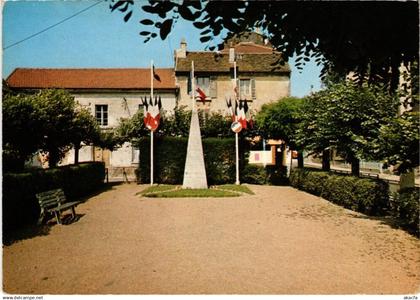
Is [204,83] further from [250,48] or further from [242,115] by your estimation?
[242,115]

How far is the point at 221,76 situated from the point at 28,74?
51.4 ft

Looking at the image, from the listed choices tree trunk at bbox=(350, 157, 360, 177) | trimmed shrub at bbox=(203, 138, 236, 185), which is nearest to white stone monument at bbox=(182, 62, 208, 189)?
trimmed shrub at bbox=(203, 138, 236, 185)

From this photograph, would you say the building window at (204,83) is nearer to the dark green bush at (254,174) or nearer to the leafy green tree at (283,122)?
the leafy green tree at (283,122)

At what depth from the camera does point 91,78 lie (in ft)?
103

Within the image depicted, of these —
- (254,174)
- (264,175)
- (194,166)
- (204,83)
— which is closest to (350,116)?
(194,166)

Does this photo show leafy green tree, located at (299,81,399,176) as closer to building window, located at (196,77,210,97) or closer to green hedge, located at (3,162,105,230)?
green hedge, located at (3,162,105,230)

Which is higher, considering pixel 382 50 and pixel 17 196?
pixel 382 50

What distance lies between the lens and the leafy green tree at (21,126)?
11.6 m

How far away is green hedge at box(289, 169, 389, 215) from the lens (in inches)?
452

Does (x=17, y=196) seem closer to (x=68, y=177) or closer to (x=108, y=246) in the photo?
(x=108, y=246)

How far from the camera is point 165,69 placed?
34594 mm

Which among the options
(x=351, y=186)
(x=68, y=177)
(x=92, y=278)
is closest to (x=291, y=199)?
(x=351, y=186)

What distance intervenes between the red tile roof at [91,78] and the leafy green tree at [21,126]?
56.8ft

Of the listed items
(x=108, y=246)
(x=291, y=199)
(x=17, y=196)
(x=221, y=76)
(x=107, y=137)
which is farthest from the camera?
(x=221, y=76)
